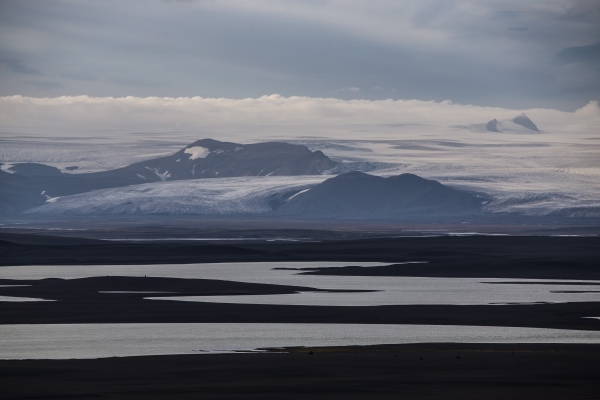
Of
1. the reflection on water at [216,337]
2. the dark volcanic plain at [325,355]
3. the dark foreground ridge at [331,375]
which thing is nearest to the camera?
the dark foreground ridge at [331,375]

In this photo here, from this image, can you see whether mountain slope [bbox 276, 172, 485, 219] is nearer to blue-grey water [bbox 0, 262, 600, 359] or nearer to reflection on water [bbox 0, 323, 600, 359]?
blue-grey water [bbox 0, 262, 600, 359]

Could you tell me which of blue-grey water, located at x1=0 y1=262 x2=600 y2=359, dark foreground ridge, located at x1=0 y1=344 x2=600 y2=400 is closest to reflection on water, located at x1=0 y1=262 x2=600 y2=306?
blue-grey water, located at x1=0 y1=262 x2=600 y2=359

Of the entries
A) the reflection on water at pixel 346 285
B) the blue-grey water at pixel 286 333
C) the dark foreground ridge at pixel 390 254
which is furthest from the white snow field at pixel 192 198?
the blue-grey water at pixel 286 333

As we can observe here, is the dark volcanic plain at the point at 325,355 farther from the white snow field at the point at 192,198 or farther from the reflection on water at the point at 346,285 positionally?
the white snow field at the point at 192,198

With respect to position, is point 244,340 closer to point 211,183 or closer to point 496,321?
point 496,321

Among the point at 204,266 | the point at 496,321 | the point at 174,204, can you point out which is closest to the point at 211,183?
the point at 174,204
